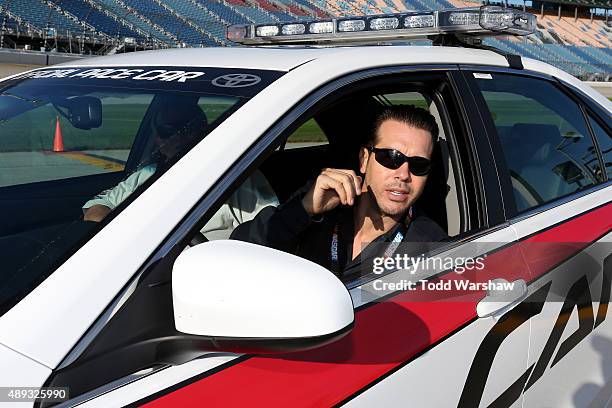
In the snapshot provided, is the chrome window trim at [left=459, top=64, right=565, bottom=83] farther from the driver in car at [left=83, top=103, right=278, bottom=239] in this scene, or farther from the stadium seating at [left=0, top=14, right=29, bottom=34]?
the stadium seating at [left=0, top=14, right=29, bottom=34]

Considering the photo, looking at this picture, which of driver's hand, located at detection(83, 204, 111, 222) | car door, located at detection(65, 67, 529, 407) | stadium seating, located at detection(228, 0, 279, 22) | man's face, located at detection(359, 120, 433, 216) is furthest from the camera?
stadium seating, located at detection(228, 0, 279, 22)

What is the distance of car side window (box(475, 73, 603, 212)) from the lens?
220 cm

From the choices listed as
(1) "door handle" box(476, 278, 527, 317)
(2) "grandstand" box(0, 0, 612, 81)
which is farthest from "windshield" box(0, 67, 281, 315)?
(2) "grandstand" box(0, 0, 612, 81)

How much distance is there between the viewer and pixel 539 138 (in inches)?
98.9

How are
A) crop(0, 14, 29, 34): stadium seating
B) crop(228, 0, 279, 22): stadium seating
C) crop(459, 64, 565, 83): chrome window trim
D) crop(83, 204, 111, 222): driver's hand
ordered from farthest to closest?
crop(228, 0, 279, 22): stadium seating → crop(0, 14, 29, 34): stadium seating → crop(459, 64, 565, 83): chrome window trim → crop(83, 204, 111, 222): driver's hand

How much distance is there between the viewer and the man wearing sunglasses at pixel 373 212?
171cm

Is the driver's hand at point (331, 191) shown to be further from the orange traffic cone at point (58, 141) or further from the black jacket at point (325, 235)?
the orange traffic cone at point (58, 141)

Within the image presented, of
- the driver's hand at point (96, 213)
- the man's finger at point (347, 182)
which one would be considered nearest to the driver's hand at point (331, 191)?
the man's finger at point (347, 182)

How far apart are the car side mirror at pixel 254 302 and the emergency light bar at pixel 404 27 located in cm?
145

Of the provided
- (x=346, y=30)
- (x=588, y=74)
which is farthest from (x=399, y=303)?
(x=588, y=74)

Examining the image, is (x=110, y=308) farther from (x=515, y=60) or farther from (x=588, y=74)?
(x=588, y=74)

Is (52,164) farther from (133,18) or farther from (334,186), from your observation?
(133,18)

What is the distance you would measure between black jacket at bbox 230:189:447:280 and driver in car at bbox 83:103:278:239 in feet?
0.16
